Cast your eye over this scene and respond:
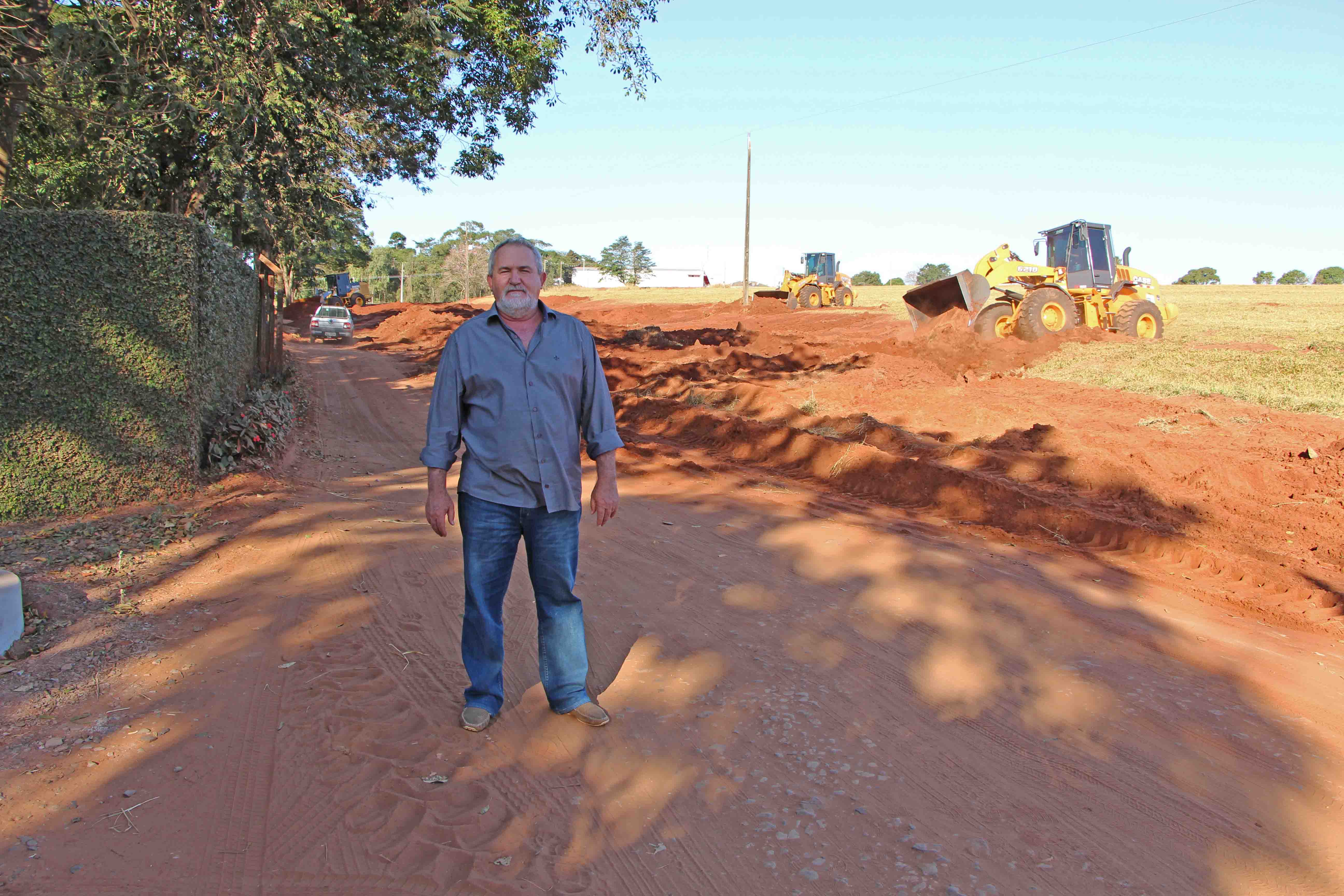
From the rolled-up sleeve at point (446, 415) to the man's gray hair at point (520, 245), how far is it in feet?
1.14

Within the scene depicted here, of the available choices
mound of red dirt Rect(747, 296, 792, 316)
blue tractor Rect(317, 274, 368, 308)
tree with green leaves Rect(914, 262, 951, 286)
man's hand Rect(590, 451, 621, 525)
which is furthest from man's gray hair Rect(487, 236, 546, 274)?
tree with green leaves Rect(914, 262, 951, 286)

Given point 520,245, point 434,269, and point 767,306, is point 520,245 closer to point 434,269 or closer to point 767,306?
point 767,306

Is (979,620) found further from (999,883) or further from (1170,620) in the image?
(999,883)

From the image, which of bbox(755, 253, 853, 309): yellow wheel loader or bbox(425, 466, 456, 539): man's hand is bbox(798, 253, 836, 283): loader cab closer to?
bbox(755, 253, 853, 309): yellow wheel loader

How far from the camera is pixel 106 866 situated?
2791mm

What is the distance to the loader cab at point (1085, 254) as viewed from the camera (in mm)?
21797

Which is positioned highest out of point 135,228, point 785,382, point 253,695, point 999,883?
point 135,228

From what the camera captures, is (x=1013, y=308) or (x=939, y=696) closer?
(x=939, y=696)

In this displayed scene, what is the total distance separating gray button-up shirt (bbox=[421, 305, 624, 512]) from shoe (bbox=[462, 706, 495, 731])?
908mm

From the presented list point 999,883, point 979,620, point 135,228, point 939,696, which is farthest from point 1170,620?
point 135,228

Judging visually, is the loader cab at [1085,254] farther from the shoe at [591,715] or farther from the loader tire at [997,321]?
the shoe at [591,715]

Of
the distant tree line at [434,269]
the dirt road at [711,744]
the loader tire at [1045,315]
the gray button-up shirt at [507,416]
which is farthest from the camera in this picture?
the distant tree line at [434,269]

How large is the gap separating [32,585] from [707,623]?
12.1 feet

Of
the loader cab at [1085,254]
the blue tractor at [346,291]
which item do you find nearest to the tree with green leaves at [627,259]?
the blue tractor at [346,291]
